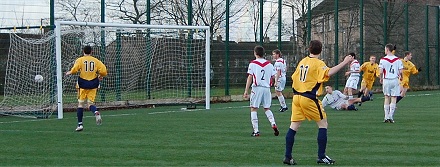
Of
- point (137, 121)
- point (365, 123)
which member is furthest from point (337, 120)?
point (137, 121)

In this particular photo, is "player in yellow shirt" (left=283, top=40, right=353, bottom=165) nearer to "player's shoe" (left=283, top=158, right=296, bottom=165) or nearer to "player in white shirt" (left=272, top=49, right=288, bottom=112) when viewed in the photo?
"player's shoe" (left=283, top=158, right=296, bottom=165)

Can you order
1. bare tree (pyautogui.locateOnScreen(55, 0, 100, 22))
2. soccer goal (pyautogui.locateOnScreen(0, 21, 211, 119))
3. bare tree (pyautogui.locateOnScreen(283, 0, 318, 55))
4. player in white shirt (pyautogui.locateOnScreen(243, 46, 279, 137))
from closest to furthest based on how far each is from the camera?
player in white shirt (pyautogui.locateOnScreen(243, 46, 279, 137)) < soccer goal (pyautogui.locateOnScreen(0, 21, 211, 119)) < bare tree (pyautogui.locateOnScreen(55, 0, 100, 22)) < bare tree (pyautogui.locateOnScreen(283, 0, 318, 55))

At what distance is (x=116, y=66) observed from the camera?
79.8 ft

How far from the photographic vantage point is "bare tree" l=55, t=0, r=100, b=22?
23.4 meters

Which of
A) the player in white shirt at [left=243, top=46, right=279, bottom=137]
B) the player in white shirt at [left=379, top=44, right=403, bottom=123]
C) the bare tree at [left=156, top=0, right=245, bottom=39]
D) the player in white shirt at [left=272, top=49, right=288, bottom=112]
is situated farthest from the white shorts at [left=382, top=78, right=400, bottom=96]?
the bare tree at [left=156, top=0, right=245, bottom=39]

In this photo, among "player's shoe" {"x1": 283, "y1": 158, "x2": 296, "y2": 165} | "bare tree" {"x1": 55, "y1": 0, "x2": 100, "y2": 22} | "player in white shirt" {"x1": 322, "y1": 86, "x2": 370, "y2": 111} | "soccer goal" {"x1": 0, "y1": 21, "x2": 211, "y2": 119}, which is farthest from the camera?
"bare tree" {"x1": 55, "y1": 0, "x2": 100, "y2": 22}

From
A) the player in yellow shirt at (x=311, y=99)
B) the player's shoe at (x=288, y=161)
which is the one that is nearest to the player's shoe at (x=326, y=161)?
the player in yellow shirt at (x=311, y=99)

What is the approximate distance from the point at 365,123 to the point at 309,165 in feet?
24.0

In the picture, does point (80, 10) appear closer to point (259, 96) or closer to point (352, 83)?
point (352, 83)

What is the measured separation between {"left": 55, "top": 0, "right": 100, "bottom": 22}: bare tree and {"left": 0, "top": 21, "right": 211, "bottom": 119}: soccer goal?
0.93 metres

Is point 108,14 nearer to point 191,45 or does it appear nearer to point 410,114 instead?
point 191,45

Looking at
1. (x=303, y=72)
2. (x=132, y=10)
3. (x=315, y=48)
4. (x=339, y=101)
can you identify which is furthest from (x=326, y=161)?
(x=132, y=10)

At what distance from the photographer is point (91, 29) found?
75.4ft

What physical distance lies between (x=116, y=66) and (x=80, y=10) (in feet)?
7.02
